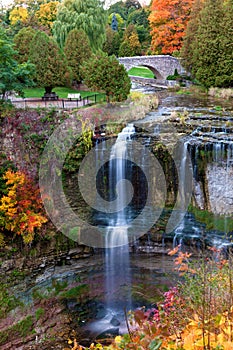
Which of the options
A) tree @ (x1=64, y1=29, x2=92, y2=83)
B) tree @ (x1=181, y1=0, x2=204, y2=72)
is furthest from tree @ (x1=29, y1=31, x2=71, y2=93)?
tree @ (x1=181, y1=0, x2=204, y2=72)

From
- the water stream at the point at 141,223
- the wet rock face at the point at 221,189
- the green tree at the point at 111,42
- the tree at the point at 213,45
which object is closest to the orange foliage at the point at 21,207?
the water stream at the point at 141,223

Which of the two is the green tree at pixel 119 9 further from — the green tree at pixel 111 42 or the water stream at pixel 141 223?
the water stream at pixel 141 223

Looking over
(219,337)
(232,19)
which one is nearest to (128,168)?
(219,337)

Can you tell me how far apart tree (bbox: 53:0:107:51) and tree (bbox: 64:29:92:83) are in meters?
2.32

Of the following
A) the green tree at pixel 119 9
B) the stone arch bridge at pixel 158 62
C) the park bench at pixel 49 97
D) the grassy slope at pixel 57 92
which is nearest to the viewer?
the park bench at pixel 49 97

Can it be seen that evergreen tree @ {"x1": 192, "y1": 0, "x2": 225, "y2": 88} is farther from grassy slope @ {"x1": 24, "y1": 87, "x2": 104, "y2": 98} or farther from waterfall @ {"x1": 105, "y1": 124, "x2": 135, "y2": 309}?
waterfall @ {"x1": 105, "y1": 124, "x2": 135, "y2": 309}

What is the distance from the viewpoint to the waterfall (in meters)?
12.3

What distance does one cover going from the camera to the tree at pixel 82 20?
77.5 ft

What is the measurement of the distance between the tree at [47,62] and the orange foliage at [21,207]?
22.4 feet

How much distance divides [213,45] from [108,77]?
31.7 ft

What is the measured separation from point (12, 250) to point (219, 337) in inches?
394

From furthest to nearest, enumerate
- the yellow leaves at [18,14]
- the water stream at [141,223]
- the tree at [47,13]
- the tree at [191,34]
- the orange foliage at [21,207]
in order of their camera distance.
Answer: the yellow leaves at [18,14], the tree at [47,13], the tree at [191,34], the orange foliage at [21,207], the water stream at [141,223]

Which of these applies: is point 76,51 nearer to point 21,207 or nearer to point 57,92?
point 57,92

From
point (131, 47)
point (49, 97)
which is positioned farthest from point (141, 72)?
point (49, 97)
